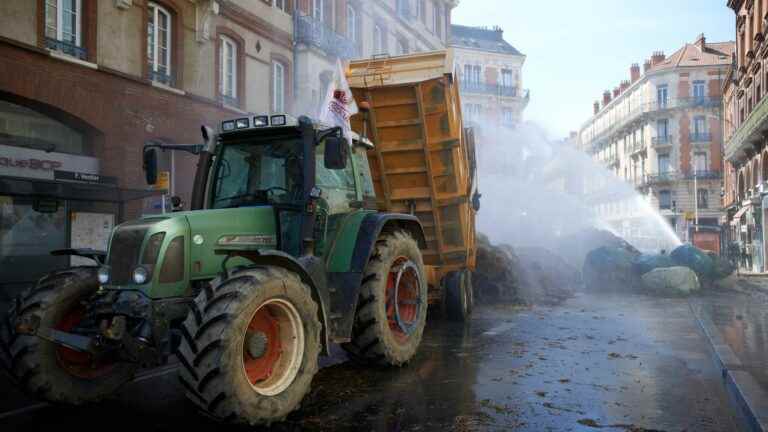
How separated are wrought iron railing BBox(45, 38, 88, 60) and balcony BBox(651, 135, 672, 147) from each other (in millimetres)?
58076

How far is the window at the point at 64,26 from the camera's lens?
1116 centimetres

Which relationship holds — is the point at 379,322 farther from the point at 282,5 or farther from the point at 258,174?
the point at 282,5

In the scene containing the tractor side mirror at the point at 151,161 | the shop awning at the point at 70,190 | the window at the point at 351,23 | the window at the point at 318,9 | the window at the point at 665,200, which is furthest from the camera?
the window at the point at 665,200

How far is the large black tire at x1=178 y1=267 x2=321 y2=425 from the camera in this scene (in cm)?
382

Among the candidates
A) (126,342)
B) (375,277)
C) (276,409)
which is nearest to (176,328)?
(126,342)

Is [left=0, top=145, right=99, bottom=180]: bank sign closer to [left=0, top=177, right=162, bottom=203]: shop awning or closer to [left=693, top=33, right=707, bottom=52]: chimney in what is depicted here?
[left=0, top=177, right=162, bottom=203]: shop awning

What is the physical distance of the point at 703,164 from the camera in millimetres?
56812

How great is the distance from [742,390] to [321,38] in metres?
16.4

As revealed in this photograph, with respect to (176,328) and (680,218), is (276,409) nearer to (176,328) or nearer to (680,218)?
(176,328)

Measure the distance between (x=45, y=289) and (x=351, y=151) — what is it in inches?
125

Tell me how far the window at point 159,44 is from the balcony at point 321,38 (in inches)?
189

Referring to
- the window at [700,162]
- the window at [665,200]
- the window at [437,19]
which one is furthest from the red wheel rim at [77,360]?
the window at [665,200]

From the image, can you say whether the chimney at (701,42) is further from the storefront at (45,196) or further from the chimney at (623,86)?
the storefront at (45,196)

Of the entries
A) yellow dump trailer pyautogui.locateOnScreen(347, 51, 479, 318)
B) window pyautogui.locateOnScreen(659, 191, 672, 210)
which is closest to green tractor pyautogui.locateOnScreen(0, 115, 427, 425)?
yellow dump trailer pyautogui.locateOnScreen(347, 51, 479, 318)
